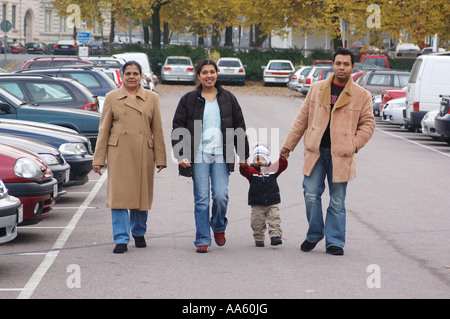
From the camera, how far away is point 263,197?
322 inches

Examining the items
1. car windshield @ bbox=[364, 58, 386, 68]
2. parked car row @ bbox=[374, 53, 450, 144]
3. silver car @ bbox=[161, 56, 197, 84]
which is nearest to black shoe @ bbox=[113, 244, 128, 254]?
parked car row @ bbox=[374, 53, 450, 144]

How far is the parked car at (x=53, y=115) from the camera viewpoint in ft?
43.6

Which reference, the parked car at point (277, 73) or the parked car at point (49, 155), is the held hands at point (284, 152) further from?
the parked car at point (277, 73)

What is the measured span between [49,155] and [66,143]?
135cm

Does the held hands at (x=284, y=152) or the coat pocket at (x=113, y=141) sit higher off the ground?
the coat pocket at (x=113, y=141)

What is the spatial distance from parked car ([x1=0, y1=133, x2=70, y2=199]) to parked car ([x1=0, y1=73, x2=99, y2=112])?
4.65 metres

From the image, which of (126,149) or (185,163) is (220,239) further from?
(126,149)

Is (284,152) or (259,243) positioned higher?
(284,152)

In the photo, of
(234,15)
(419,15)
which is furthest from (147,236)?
(234,15)

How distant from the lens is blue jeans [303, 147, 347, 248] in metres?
7.82

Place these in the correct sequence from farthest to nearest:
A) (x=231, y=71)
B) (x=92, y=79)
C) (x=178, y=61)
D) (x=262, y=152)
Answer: (x=178, y=61) < (x=231, y=71) < (x=92, y=79) < (x=262, y=152)

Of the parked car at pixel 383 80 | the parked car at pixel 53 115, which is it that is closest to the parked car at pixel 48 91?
the parked car at pixel 53 115

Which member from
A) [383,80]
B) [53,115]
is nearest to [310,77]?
[383,80]

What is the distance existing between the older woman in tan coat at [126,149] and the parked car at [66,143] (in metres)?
3.13
